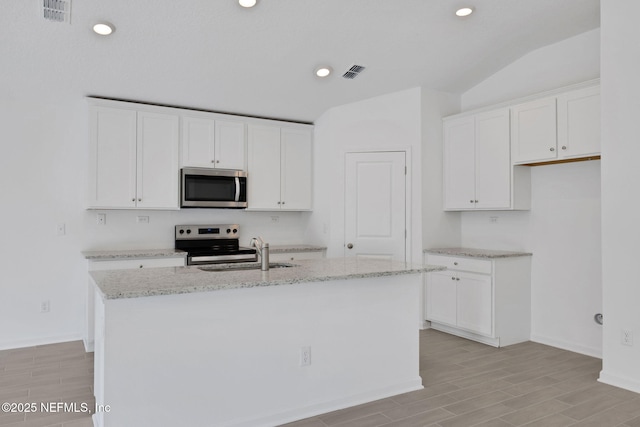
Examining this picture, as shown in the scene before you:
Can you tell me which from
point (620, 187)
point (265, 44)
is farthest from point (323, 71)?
point (620, 187)

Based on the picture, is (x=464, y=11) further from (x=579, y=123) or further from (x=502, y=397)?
(x=502, y=397)

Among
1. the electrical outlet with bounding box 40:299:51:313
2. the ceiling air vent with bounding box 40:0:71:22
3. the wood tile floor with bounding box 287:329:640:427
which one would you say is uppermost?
the ceiling air vent with bounding box 40:0:71:22

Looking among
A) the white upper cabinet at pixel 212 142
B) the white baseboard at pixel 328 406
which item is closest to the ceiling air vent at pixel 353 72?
the white upper cabinet at pixel 212 142

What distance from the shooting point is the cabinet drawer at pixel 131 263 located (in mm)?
4051

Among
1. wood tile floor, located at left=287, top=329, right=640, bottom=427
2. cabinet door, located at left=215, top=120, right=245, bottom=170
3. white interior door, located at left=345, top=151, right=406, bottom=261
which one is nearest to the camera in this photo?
wood tile floor, located at left=287, top=329, right=640, bottom=427

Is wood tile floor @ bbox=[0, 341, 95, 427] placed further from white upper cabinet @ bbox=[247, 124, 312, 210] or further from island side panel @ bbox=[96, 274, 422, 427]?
white upper cabinet @ bbox=[247, 124, 312, 210]

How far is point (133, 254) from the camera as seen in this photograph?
4.14m

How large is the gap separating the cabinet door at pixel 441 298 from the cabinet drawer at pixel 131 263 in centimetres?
269

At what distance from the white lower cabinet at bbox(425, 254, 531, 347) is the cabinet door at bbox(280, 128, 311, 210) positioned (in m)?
1.88

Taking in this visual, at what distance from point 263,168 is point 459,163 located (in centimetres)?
227

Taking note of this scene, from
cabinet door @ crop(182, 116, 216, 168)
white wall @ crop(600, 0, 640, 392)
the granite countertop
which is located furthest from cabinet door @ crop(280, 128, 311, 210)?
white wall @ crop(600, 0, 640, 392)

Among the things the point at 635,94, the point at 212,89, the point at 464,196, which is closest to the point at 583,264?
the point at 464,196

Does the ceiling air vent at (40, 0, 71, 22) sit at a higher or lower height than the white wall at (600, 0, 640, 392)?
higher

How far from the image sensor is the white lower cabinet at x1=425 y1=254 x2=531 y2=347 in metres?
4.14
